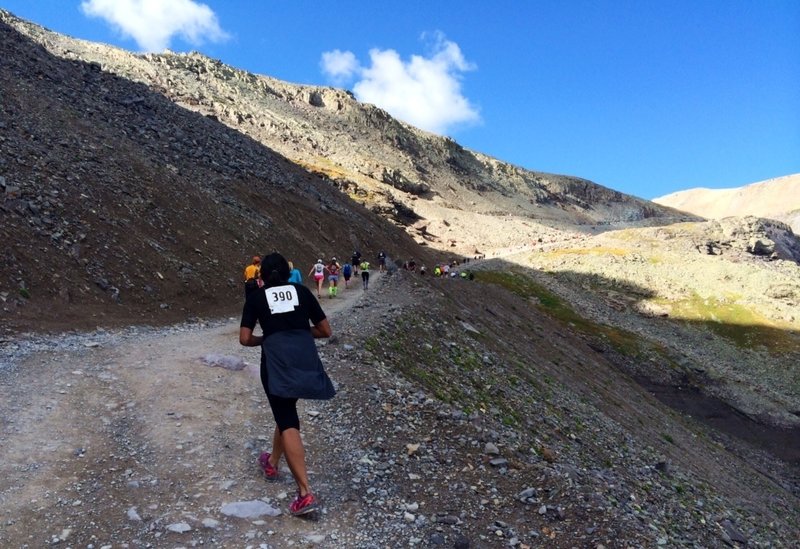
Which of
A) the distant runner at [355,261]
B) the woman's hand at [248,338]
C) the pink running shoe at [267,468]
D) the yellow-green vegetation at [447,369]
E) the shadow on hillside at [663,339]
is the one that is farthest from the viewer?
the distant runner at [355,261]

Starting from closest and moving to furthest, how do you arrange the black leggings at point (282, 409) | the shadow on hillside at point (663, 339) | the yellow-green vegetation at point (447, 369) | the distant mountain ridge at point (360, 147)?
the black leggings at point (282, 409) → the yellow-green vegetation at point (447, 369) → the shadow on hillside at point (663, 339) → the distant mountain ridge at point (360, 147)

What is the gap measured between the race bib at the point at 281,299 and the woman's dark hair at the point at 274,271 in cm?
12

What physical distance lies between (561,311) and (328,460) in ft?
154

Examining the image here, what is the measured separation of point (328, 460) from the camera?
28.9 feet

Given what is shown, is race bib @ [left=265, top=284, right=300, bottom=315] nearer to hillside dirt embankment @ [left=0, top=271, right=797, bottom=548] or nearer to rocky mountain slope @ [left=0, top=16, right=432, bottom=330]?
hillside dirt embankment @ [left=0, top=271, right=797, bottom=548]

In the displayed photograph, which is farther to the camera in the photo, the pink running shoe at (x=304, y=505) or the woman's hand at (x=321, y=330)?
the woman's hand at (x=321, y=330)

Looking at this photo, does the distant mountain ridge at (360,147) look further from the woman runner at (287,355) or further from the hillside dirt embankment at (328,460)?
the woman runner at (287,355)

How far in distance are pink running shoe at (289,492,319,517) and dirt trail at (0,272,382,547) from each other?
0.50 ft

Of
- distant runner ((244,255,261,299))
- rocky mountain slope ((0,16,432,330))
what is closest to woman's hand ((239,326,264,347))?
distant runner ((244,255,261,299))

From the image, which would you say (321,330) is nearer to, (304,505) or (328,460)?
(304,505)

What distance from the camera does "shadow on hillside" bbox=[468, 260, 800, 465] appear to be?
36.9 meters

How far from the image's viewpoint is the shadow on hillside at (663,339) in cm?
3688

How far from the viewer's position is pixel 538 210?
172 metres

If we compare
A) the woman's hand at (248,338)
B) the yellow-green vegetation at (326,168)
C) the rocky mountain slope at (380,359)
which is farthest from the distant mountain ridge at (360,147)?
the woman's hand at (248,338)
